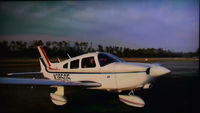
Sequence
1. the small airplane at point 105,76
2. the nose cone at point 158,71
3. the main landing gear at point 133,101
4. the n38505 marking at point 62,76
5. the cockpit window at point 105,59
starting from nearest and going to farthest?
the nose cone at point 158,71 < the small airplane at point 105,76 < the main landing gear at point 133,101 < the cockpit window at point 105,59 < the n38505 marking at point 62,76

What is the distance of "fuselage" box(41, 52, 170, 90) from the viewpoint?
4.62 metres

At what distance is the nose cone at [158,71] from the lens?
4.25 meters

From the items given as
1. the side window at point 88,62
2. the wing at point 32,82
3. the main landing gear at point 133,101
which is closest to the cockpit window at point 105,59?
the side window at point 88,62

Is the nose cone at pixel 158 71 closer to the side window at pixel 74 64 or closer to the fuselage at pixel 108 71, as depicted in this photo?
the fuselage at pixel 108 71

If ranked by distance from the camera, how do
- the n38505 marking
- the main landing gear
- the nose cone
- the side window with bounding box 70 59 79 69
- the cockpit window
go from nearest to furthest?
the nose cone < the main landing gear < the cockpit window < the side window with bounding box 70 59 79 69 < the n38505 marking

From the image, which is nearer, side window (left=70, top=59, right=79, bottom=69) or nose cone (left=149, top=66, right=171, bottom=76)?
nose cone (left=149, top=66, right=171, bottom=76)

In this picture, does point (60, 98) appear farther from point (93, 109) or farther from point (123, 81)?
point (123, 81)

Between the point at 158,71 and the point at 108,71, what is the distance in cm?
138

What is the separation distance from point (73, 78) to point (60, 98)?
0.85m

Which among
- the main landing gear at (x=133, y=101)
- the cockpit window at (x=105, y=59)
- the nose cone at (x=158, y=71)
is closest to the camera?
the nose cone at (x=158, y=71)

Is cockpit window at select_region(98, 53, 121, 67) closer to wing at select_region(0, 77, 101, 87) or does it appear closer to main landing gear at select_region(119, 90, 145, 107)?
wing at select_region(0, 77, 101, 87)

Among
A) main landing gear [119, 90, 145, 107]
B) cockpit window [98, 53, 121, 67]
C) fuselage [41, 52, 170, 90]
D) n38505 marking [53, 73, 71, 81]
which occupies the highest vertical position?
cockpit window [98, 53, 121, 67]

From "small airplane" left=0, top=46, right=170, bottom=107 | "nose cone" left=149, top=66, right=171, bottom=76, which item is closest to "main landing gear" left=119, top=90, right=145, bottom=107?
"small airplane" left=0, top=46, right=170, bottom=107

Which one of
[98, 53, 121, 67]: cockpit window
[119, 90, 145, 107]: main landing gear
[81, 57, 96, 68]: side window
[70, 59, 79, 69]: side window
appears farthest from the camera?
[70, 59, 79, 69]: side window
